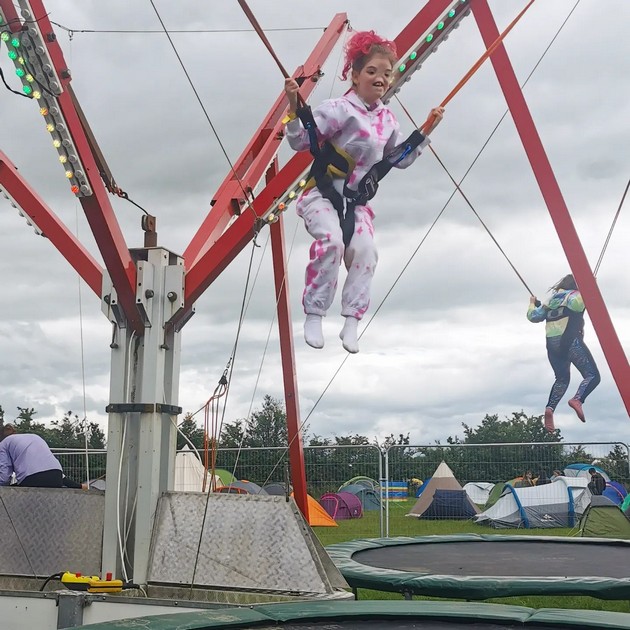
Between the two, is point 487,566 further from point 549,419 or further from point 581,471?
point 549,419

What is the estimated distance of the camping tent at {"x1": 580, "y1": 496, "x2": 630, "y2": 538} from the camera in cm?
716

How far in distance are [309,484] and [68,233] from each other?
5091 millimetres

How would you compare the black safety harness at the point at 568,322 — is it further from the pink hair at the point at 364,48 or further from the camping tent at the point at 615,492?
the pink hair at the point at 364,48

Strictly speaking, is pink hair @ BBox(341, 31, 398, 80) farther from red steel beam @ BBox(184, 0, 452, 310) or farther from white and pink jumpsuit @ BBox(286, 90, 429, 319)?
red steel beam @ BBox(184, 0, 452, 310)

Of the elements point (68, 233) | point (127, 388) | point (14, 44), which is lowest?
point (127, 388)

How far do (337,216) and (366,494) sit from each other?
572 centimetres

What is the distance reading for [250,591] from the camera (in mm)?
2893

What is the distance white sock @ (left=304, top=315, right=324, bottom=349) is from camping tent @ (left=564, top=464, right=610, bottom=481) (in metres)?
5.32

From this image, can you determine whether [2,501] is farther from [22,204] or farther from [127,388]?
[22,204]

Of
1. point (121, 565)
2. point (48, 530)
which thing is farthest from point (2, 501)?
point (121, 565)

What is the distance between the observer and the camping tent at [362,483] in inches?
301

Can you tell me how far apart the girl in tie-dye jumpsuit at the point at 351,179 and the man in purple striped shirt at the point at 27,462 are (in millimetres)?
1993

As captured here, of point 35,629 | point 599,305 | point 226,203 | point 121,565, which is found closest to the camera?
point 35,629

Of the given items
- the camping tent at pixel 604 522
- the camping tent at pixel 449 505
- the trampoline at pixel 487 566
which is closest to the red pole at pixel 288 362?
the trampoline at pixel 487 566
